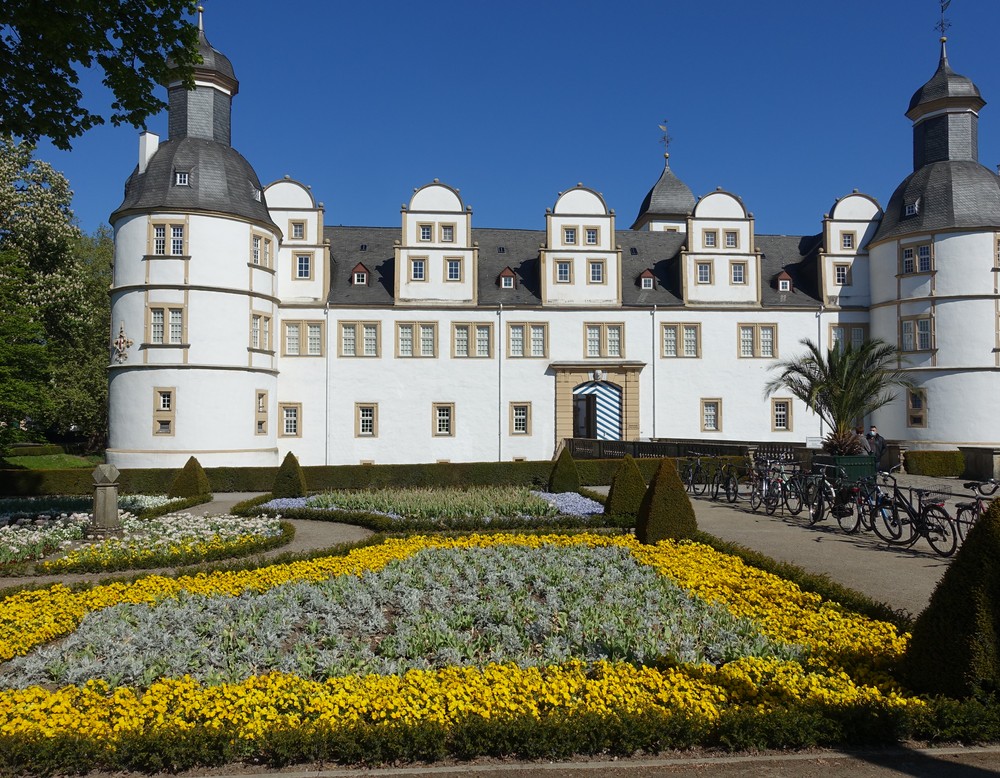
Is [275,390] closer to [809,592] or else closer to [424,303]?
[424,303]

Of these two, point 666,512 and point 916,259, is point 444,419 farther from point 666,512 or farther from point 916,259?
point 916,259

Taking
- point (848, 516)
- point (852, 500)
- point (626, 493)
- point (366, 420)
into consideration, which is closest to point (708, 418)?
point (366, 420)

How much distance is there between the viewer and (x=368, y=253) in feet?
112

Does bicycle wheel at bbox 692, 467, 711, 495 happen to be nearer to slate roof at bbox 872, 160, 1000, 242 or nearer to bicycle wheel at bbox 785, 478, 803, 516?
bicycle wheel at bbox 785, 478, 803, 516

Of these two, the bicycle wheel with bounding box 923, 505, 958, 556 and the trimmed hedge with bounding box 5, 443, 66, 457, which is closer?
the bicycle wheel with bounding box 923, 505, 958, 556

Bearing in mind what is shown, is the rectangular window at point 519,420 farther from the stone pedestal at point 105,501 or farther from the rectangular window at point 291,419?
the stone pedestal at point 105,501

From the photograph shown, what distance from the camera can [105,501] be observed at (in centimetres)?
1373

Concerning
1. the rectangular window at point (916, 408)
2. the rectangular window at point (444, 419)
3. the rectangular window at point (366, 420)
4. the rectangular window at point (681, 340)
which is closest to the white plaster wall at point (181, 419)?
the rectangular window at point (366, 420)

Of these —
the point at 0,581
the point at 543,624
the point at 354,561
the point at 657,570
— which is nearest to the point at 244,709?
the point at 543,624

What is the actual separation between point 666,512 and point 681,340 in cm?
2197

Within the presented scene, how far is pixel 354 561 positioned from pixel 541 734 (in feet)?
20.3

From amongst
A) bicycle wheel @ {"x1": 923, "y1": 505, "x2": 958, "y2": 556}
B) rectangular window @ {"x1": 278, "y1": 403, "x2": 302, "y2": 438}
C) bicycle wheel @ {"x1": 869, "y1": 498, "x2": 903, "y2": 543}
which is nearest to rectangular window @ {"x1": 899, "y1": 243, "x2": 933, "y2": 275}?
bicycle wheel @ {"x1": 869, "y1": 498, "x2": 903, "y2": 543}

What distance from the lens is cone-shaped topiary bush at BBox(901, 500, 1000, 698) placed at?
534 centimetres

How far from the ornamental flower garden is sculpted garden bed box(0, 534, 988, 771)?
0.02m
